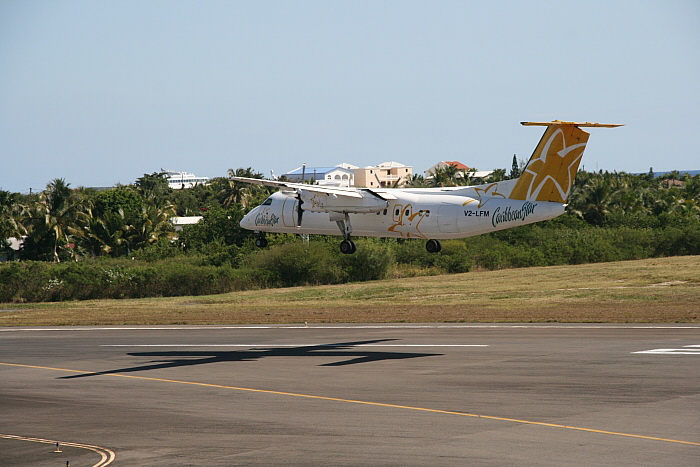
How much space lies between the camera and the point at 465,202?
1425 inches

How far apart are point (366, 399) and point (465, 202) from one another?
1366 cm

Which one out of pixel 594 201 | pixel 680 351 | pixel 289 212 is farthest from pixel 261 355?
pixel 594 201

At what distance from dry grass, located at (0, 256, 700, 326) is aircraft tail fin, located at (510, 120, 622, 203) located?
11.2m

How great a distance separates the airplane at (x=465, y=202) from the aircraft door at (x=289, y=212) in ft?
6.37

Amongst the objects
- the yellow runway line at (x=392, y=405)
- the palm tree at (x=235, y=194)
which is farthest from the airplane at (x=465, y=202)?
the palm tree at (x=235, y=194)

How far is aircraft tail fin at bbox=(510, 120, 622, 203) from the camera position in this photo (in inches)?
1389

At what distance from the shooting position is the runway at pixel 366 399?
18.8 metres

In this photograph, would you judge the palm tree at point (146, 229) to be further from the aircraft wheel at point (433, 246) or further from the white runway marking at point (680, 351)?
the white runway marking at point (680, 351)

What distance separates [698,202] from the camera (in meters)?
110

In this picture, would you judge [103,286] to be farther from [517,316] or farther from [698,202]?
[698,202]

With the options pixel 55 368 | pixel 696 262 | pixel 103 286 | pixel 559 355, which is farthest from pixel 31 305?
pixel 696 262

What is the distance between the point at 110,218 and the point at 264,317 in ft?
137

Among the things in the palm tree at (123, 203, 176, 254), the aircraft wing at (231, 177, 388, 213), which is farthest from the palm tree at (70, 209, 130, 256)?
the aircraft wing at (231, 177, 388, 213)

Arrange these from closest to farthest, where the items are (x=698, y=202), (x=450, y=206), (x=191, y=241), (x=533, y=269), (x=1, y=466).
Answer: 1. (x=1, y=466)
2. (x=450, y=206)
3. (x=533, y=269)
4. (x=191, y=241)
5. (x=698, y=202)
